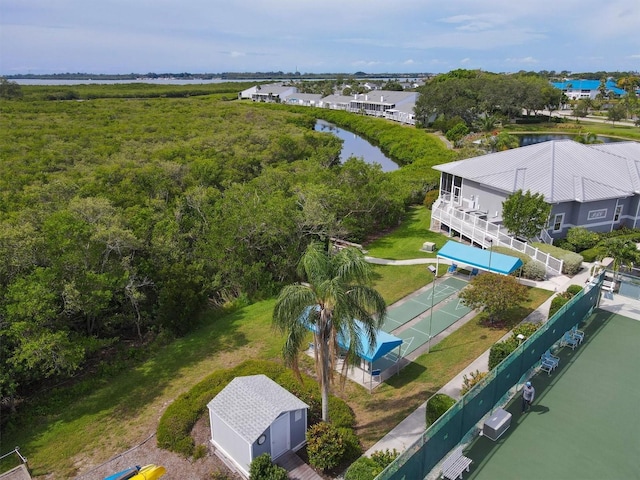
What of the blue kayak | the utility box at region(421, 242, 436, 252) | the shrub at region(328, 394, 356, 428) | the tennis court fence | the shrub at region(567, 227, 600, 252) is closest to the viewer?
the tennis court fence

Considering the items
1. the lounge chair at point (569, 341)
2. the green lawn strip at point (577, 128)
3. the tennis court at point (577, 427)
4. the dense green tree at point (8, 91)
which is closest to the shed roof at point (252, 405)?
the tennis court at point (577, 427)

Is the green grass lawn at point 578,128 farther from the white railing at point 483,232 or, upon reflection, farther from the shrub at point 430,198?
the white railing at point 483,232

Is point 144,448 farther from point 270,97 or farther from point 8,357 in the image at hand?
point 270,97

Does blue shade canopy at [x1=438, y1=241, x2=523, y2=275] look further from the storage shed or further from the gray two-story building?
the storage shed

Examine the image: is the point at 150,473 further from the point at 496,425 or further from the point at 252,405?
the point at 496,425

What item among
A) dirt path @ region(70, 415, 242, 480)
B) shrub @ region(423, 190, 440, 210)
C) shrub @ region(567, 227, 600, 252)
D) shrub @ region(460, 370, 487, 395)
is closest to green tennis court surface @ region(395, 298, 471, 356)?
shrub @ region(460, 370, 487, 395)

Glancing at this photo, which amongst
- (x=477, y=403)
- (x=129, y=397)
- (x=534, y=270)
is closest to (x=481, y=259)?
(x=534, y=270)
